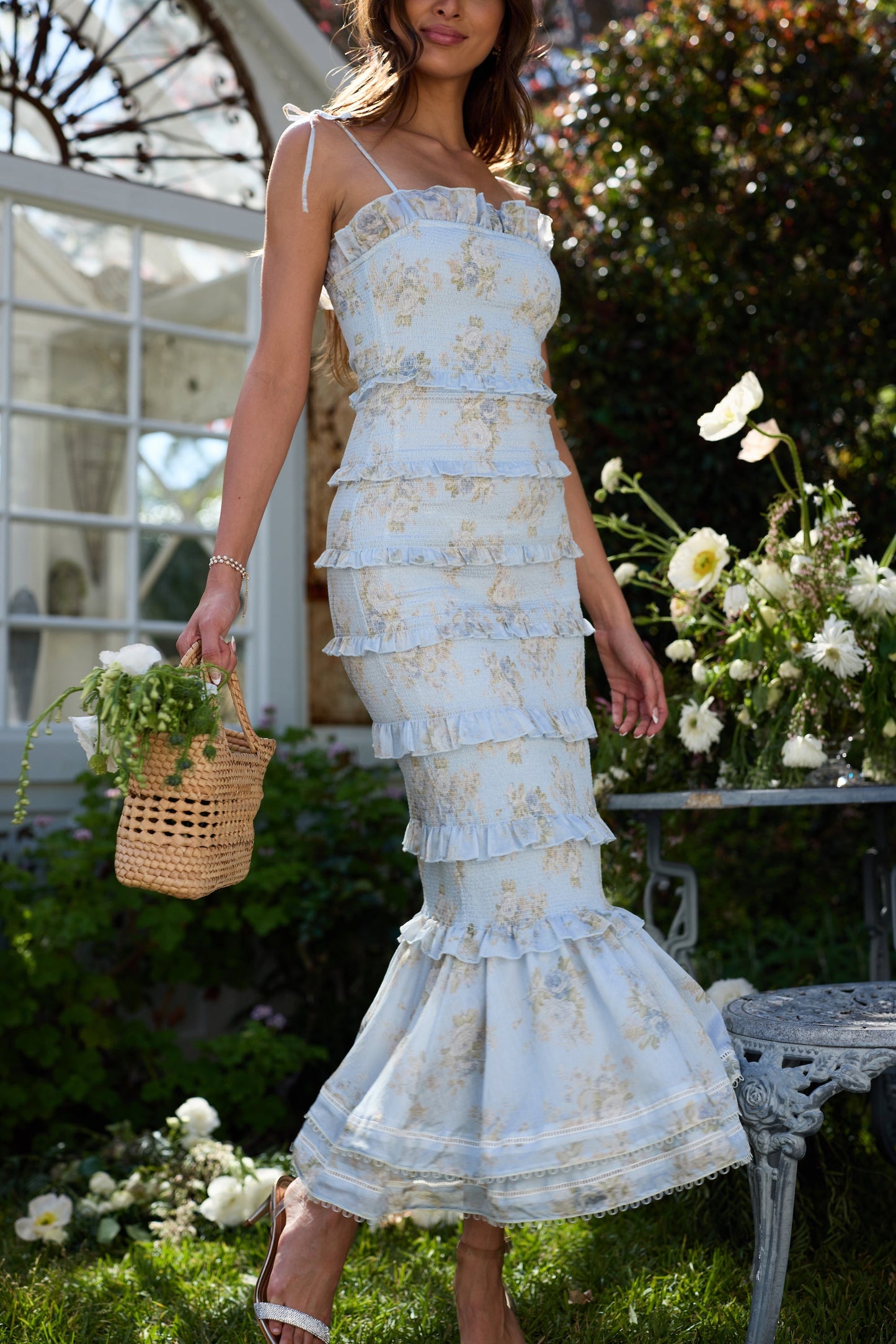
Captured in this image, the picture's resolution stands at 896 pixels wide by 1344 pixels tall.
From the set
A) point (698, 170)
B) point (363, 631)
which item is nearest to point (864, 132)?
point (698, 170)

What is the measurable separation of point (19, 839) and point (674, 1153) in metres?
2.49

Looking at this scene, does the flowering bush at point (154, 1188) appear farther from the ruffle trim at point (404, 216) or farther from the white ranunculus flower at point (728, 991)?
the ruffle trim at point (404, 216)

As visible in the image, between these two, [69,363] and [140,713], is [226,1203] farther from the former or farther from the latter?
[69,363]

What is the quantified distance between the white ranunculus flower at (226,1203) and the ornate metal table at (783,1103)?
1.16 metres

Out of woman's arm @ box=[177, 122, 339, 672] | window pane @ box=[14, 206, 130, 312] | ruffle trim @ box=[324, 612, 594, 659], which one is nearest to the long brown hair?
woman's arm @ box=[177, 122, 339, 672]

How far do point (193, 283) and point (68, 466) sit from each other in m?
0.73

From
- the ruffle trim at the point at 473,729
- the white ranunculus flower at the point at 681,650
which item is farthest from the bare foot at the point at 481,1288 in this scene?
the white ranunculus flower at the point at 681,650

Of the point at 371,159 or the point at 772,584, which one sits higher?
the point at 371,159

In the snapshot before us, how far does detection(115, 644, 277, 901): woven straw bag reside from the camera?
1794 mm

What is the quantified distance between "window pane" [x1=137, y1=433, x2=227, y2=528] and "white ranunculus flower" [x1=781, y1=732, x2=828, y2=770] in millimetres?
2392

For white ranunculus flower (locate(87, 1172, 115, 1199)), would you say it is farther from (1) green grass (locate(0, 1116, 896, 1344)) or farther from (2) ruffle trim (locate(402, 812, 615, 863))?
(2) ruffle trim (locate(402, 812, 615, 863))

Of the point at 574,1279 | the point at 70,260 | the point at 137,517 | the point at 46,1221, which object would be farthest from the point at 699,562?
the point at 70,260

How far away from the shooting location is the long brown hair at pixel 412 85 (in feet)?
6.85

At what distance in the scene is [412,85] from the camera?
7.08 ft
